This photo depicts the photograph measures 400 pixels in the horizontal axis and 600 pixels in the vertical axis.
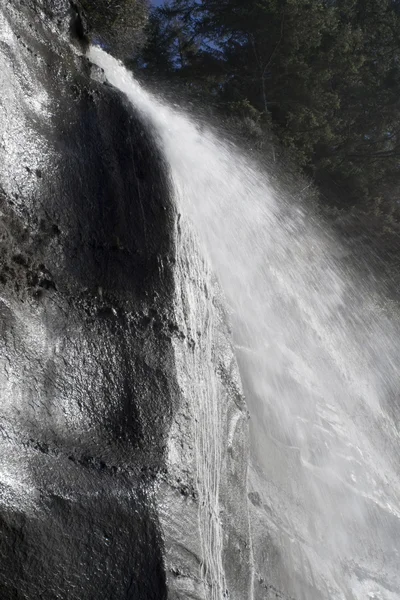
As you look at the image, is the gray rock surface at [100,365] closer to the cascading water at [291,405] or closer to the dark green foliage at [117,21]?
the cascading water at [291,405]

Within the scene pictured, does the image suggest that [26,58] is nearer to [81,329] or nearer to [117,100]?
[117,100]

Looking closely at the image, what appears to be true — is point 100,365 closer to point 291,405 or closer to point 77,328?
point 77,328

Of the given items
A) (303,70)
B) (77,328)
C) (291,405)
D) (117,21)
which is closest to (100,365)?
(77,328)

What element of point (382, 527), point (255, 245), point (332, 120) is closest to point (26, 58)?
point (255, 245)

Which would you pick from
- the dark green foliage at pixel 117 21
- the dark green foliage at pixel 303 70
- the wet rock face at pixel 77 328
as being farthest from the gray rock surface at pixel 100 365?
the dark green foliage at pixel 303 70

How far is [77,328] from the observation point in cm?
388

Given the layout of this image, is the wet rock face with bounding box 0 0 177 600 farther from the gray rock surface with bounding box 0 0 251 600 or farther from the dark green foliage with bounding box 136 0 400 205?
the dark green foliage with bounding box 136 0 400 205

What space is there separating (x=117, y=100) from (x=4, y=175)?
1.37 metres

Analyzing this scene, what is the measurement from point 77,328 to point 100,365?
238 mm

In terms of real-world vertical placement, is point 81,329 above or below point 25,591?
above

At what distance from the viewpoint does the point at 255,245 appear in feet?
31.6

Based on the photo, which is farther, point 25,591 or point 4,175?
point 4,175

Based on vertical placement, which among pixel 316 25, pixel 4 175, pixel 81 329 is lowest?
pixel 81 329

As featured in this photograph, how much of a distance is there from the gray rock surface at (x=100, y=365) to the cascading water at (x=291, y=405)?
0.43 metres
